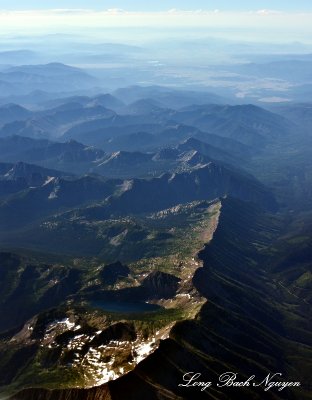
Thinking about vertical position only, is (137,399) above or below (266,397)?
above

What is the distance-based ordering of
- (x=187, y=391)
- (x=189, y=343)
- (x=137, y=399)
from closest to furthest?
(x=137, y=399)
(x=187, y=391)
(x=189, y=343)

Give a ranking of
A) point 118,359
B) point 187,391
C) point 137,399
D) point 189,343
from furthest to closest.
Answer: point 189,343, point 118,359, point 187,391, point 137,399

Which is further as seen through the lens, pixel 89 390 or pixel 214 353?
pixel 214 353

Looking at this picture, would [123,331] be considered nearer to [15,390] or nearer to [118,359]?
[118,359]

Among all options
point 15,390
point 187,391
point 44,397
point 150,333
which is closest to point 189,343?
point 150,333

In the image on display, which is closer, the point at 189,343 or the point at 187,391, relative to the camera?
the point at 187,391

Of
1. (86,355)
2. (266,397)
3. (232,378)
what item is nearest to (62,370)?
(86,355)

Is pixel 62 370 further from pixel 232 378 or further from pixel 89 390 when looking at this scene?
pixel 232 378

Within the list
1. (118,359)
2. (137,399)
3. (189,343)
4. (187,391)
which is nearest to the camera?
(137,399)

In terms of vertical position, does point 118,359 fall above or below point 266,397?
above
